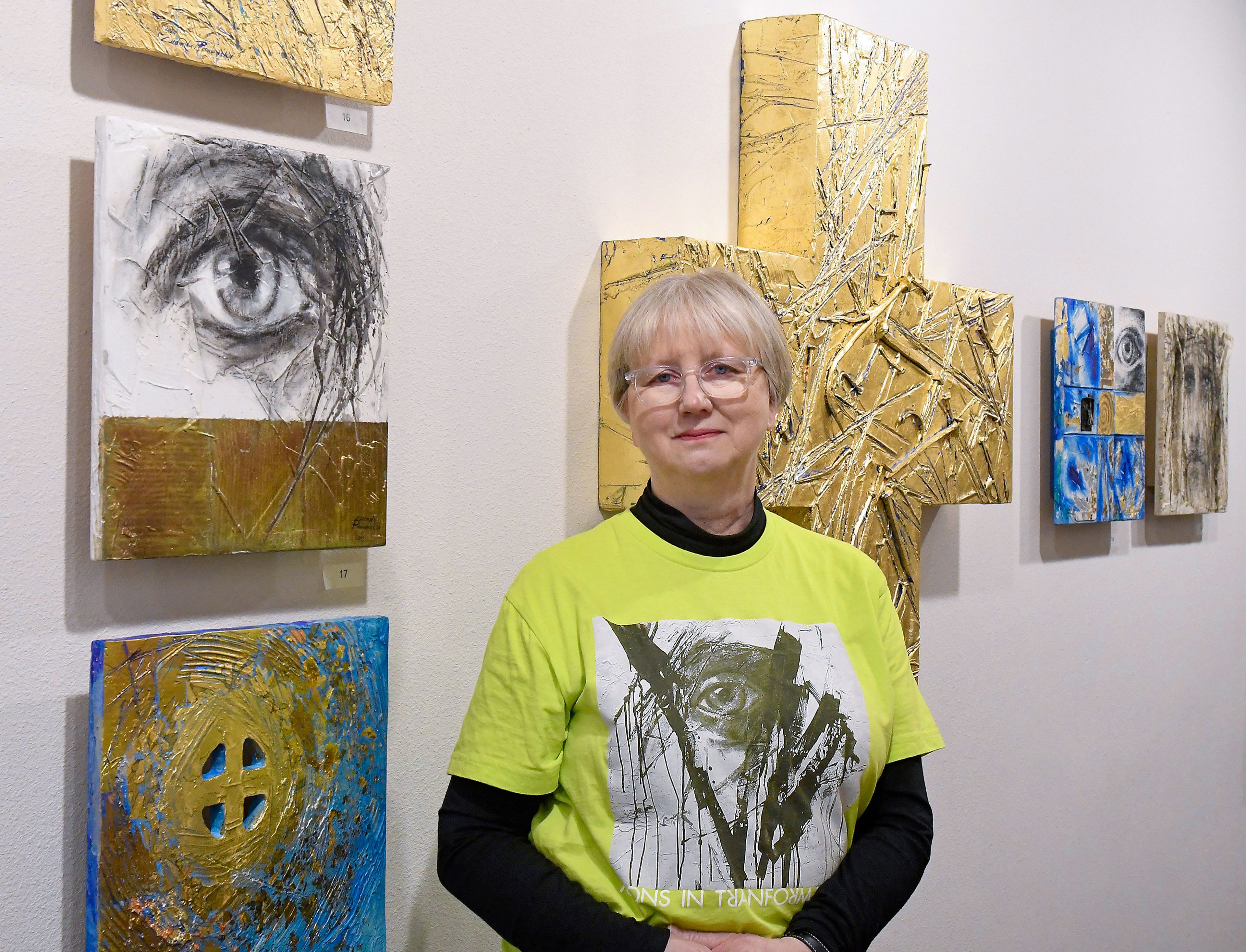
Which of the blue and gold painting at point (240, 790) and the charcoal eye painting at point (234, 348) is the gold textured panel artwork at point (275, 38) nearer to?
the charcoal eye painting at point (234, 348)

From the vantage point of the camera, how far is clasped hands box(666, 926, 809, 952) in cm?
110

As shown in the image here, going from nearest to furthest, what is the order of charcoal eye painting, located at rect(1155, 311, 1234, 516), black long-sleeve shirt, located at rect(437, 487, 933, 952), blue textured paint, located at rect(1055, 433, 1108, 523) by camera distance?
black long-sleeve shirt, located at rect(437, 487, 933, 952) → blue textured paint, located at rect(1055, 433, 1108, 523) → charcoal eye painting, located at rect(1155, 311, 1234, 516)

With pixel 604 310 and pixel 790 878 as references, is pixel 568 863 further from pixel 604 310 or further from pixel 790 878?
pixel 604 310

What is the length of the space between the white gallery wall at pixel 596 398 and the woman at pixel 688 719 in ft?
0.96

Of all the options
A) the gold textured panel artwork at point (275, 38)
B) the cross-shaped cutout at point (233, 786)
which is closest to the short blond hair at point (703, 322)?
the gold textured panel artwork at point (275, 38)

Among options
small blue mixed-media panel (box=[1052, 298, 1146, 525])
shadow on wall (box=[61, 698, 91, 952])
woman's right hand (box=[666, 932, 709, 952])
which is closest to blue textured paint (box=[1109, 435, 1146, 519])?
small blue mixed-media panel (box=[1052, 298, 1146, 525])

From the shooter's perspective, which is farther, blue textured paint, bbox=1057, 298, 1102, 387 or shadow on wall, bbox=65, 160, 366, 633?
blue textured paint, bbox=1057, 298, 1102, 387

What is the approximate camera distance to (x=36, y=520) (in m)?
1.11

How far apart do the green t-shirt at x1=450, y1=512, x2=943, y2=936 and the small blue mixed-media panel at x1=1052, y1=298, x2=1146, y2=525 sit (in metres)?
1.35

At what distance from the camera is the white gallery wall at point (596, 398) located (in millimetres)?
1124

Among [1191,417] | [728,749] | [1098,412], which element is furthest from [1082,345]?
[728,749]

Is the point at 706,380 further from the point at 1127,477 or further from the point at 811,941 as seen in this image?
the point at 1127,477

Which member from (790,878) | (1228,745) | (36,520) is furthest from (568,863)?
(1228,745)

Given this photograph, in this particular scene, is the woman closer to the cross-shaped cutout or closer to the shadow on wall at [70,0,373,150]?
the cross-shaped cutout
